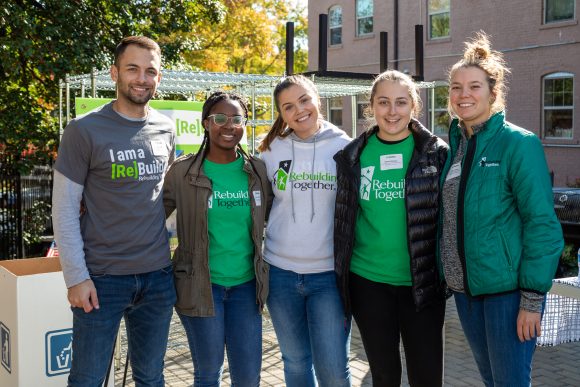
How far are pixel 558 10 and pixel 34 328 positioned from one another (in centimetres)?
1761

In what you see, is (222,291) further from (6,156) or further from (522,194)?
(6,156)

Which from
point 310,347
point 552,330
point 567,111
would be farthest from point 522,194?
point 567,111

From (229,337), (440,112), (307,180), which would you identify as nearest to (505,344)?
(307,180)

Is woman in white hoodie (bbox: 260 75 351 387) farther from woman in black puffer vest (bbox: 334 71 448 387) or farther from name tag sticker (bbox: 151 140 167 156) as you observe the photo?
name tag sticker (bbox: 151 140 167 156)

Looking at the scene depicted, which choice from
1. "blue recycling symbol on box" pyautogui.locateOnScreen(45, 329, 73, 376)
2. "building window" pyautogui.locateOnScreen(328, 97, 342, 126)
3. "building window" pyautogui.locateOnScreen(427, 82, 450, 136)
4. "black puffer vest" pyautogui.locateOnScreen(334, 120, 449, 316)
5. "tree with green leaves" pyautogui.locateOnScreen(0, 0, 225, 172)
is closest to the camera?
"black puffer vest" pyautogui.locateOnScreen(334, 120, 449, 316)

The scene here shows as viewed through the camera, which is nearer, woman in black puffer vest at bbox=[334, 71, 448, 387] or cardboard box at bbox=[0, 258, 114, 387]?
woman in black puffer vest at bbox=[334, 71, 448, 387]

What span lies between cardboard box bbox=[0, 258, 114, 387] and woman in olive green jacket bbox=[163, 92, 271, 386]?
1.22 m

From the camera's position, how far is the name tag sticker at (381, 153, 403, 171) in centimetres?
326

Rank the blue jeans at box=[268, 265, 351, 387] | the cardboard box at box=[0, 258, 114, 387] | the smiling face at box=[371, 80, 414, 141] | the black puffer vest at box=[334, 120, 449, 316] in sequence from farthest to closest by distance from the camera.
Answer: the cardboard box at box=[0, 258, 114, 387] < the blue jeans at box=[268, 265, 351, 387] < the smiling face at box=[371, 80, 414, 141] < the black puffer vest at box=[334, 120, 449, 316]

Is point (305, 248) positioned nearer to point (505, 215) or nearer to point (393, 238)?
point (393, 238)

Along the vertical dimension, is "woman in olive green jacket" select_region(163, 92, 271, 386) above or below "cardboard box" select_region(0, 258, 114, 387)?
above

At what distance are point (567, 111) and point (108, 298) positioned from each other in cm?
1732

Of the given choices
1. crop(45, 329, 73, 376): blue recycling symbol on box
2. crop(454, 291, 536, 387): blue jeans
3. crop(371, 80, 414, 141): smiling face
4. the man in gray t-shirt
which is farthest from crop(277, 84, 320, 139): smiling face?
crop(45, 329, 73, 376): blue recycling symbol on box

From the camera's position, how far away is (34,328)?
414 cm
